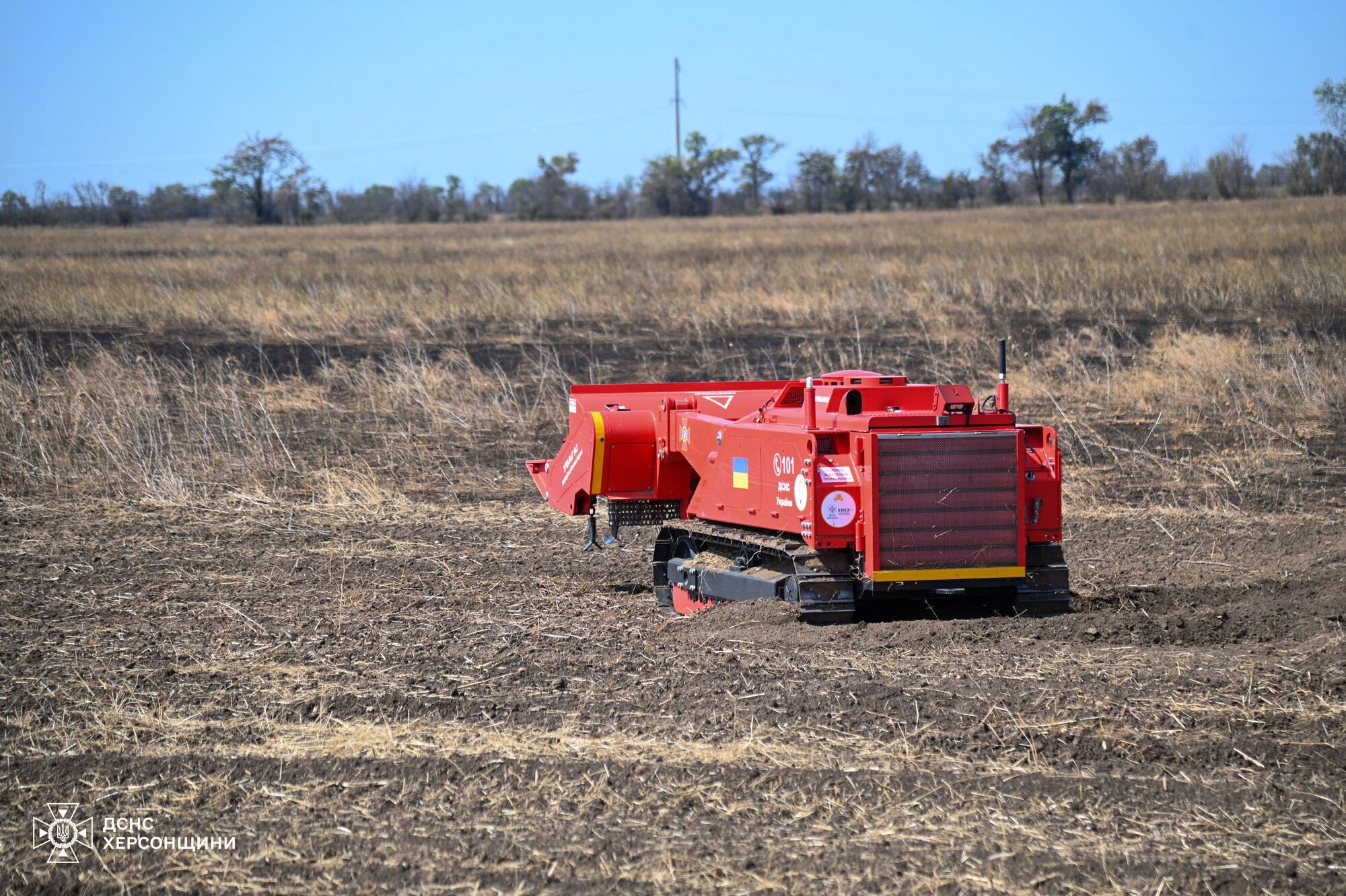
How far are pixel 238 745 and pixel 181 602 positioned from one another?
276cm

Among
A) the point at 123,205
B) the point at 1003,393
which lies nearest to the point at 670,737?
the point at 1003,393

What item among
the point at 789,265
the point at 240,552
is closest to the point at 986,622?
the point at 240,552

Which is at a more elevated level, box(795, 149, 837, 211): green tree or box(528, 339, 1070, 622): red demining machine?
box(795, 149, 837, 211): green tree

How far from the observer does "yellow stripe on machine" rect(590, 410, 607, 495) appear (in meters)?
7.22

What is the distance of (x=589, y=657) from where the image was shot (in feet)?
19.8

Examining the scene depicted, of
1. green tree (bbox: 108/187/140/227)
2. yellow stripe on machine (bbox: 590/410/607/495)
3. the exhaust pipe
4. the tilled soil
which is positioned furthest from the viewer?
green tree (bbox: 108/187/140/227)

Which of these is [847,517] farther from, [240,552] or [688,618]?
[240,552]

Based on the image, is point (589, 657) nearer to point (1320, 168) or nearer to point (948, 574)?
point (948, 574)

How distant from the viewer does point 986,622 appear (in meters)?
6.30

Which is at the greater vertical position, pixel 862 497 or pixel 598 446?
pixel 598 446

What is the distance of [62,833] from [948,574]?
4049 mm

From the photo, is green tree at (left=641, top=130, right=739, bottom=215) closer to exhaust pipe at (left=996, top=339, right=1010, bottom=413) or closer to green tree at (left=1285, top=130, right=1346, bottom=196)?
green tree at (left=1285, top=130, right=1346, bottom=196)

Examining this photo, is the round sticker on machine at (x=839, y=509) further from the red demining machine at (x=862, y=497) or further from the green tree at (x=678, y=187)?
the green tree at (x=678, y=187)

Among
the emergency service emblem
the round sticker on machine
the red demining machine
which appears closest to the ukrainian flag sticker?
the red demining machine
